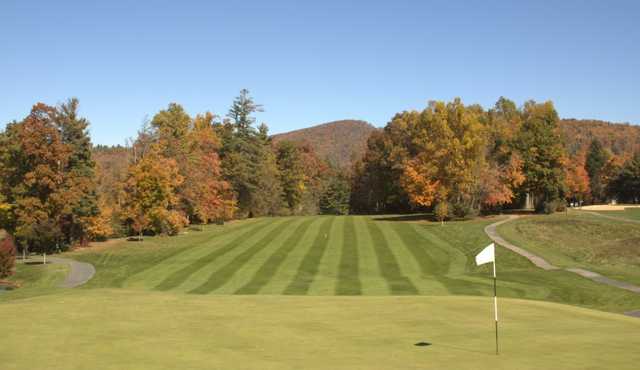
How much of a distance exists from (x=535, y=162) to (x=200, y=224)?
45.9 metres

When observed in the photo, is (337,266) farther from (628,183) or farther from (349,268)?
(628,183)

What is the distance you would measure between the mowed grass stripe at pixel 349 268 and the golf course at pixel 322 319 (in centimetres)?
14

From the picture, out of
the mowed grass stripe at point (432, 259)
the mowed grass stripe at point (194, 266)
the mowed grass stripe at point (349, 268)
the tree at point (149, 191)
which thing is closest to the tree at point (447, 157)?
the mowed grass stripe at point (432, 259)

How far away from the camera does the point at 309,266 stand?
1623 inches

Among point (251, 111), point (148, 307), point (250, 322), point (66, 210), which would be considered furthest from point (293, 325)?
point (251, 111)

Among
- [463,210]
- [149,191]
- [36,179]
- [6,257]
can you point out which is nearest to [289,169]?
[463,210]

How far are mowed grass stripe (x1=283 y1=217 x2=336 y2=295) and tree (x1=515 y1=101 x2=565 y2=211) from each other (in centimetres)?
2883

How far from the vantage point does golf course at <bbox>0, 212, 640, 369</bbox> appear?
1298 cm

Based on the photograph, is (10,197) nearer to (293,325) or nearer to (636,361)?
(293,325)

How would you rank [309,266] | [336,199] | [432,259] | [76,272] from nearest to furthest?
1. [309,266]
2. [76,272]
3. [432,259]
4. [336,199]

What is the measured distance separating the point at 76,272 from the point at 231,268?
1166 centimetres

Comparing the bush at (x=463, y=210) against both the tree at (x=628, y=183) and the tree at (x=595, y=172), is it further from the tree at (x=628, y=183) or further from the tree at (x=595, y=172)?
the tree at (x=595, y=172)

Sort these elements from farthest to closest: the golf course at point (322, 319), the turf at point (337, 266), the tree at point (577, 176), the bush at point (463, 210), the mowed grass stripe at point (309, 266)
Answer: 1. the tree at point (577, 176)
2. the bush at point (463, 210)
3. the mowed grass stripe at point (309, 266)
4. the turf at point (337, 266)
5. the golf course at point (322, 319)

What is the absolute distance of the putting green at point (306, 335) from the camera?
41.6 ft
